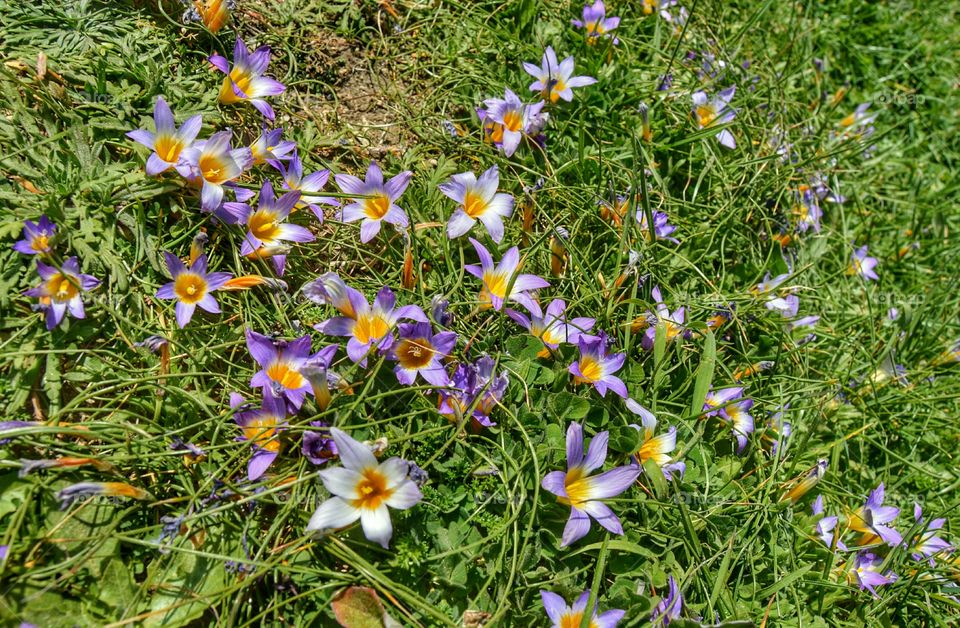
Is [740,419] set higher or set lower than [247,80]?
lower

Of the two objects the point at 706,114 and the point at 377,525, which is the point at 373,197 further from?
the point at 706,114

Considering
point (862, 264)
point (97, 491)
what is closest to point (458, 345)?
point (97, 491)

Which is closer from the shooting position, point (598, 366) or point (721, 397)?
point (598, 366)

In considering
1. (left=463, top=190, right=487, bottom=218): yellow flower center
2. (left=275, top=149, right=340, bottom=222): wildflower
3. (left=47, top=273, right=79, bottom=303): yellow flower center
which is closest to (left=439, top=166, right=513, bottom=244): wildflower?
(left=463, top=190, right=487, bottom=218): yellow flower center

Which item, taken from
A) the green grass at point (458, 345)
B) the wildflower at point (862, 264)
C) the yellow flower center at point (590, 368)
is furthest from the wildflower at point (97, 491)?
the wildflower at point (862, 264)

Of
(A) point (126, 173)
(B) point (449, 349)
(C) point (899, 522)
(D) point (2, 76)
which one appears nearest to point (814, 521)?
(C) point (899, 522)

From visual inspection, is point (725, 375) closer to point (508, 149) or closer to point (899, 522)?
point (899, 522)
